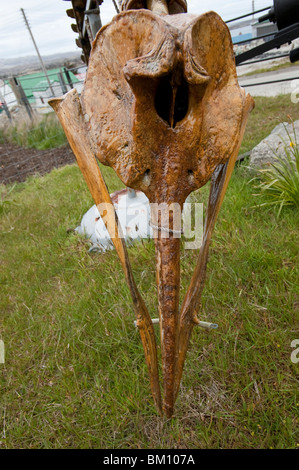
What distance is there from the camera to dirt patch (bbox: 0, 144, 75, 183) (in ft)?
17.1

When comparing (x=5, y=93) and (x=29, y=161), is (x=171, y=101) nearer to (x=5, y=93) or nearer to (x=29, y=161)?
(x=29, y=161)

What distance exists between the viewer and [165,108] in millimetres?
677

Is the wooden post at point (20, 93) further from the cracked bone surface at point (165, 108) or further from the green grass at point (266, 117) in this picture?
the cracked bone surface at point (165, 108)

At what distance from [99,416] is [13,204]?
106 inches

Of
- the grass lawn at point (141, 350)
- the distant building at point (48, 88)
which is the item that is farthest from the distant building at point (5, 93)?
the grass lawn at point (141, 350)

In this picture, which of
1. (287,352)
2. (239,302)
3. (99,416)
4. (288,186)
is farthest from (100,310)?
(288,186)

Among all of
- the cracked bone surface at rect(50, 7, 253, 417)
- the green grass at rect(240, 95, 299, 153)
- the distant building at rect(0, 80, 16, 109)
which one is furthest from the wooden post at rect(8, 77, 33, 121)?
the cracked bone surface at rect(50, 7, 253, 417)

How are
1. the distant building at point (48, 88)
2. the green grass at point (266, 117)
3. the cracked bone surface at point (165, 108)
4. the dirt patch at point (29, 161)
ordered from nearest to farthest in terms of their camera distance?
the cracked bone surface at point (165, 108) → the green grass at point (266, 117) → the dirt patch at point (29, 161) → the distant building at point (48, 88)

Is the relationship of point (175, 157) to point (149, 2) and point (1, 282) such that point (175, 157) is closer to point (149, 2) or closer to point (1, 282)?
point (149, 2)

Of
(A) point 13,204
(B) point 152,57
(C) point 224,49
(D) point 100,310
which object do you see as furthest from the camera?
(A) point 13,204

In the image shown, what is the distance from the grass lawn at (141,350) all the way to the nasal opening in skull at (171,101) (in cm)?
100

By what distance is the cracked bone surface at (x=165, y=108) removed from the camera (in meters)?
0.58

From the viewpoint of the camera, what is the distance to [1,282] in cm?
220

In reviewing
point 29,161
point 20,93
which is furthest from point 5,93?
point 29,161
